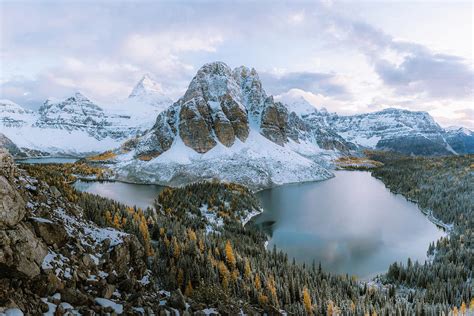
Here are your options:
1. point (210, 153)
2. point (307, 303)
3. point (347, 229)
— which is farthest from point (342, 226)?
point (210, 153)

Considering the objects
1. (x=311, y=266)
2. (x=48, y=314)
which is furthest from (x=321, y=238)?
(x=48, y=314)

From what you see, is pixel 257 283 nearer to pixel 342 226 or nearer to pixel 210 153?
pixel 342 226

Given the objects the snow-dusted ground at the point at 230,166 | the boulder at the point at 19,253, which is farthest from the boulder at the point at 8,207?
the snow-dusted ground at the point at 230,166

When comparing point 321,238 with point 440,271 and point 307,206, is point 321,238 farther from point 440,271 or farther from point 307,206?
point 307,206

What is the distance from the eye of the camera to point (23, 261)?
2102 cm

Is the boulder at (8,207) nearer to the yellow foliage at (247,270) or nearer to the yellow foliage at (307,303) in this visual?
the yellow foliage at (247,270)

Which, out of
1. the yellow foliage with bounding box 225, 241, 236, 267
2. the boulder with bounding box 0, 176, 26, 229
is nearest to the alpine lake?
the yellow foliage with bounding box 225, 241, 236, 267

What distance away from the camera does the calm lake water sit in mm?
61000

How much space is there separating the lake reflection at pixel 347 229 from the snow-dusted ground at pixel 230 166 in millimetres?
19918

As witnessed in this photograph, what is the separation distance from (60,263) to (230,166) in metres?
125

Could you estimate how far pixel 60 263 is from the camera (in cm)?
2520

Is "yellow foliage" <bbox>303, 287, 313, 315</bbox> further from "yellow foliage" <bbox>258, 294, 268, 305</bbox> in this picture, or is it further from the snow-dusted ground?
the snow-dusted ground

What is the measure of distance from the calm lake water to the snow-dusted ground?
1455 centimetres

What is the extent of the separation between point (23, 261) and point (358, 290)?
41.9 m
